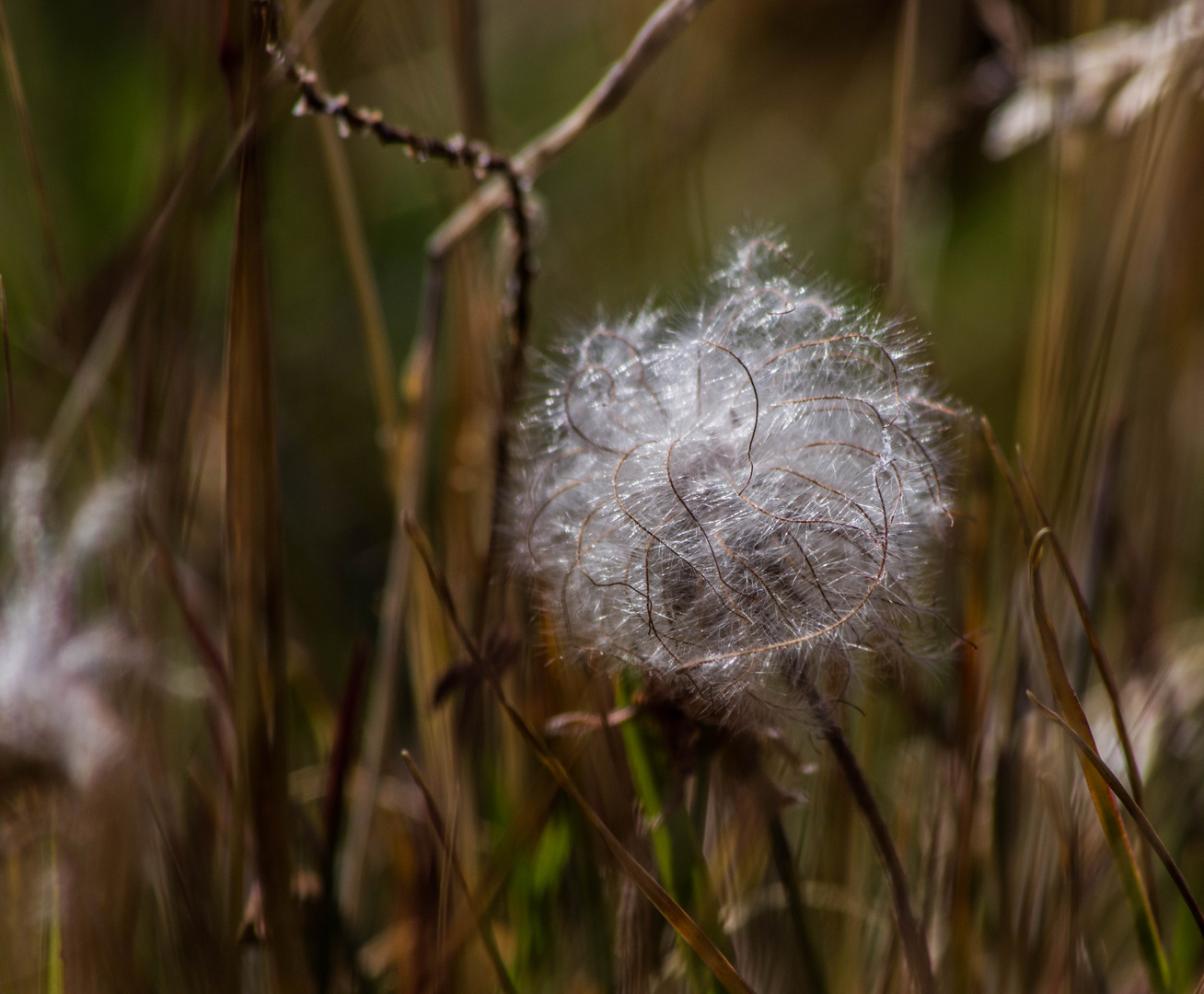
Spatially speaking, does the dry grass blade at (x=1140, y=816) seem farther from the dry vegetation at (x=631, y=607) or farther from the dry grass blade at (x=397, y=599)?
the dry grass blade at (x=397, y=599)

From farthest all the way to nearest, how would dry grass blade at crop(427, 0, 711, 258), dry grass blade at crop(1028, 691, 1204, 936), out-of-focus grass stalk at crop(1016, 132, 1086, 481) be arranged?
out-of-focus grass stalk at crop(1016, 132, 1086, 481), dry grass blade at crop(427, 0, 711, 258), dry grass blade at crop(1028, 691, 1204, 936)

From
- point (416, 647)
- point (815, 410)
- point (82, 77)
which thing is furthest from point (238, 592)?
point (82, 77)

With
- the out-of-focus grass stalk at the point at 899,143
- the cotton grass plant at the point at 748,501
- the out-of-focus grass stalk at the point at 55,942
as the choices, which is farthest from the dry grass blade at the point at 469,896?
the out-of-focus grass stalk at the point at 899,143

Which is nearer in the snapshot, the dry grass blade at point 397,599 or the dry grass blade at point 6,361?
the dry grass blade at point 6,361

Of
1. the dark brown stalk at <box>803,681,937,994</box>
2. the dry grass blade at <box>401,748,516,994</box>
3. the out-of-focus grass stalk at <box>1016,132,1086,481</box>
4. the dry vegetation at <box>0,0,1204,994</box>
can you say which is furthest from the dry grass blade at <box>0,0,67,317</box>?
the out-of-focus grass stalk at <box>1016,132,1086,481</box>

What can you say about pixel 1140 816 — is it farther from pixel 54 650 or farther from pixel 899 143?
pixel 54 650

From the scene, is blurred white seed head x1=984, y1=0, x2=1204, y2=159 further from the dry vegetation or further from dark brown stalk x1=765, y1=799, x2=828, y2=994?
dark brown stalk x1=765, y1=799, x2=828, y2=994
